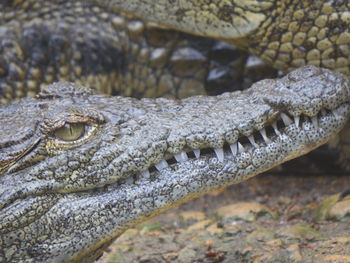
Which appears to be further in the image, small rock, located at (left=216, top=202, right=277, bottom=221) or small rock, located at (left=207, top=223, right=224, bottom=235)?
small rock, located at (left=216, top=202, right=277, bottom=221)

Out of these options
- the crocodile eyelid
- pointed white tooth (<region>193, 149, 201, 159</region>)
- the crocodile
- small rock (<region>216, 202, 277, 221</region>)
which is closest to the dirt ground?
small rock (<region>216, 202, 277, 221</region>)

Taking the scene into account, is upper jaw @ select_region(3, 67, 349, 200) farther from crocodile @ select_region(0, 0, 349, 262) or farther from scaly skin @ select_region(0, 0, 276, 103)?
scaly skin @ select_region(0, 0, 276, 103)

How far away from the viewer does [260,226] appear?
3.68m

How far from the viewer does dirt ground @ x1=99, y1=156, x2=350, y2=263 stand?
3225 millimetres

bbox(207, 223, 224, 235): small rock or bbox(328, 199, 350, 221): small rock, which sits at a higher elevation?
bbox(328, 199, 350, 221): small rock

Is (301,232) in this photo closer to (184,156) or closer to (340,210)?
(340,210)

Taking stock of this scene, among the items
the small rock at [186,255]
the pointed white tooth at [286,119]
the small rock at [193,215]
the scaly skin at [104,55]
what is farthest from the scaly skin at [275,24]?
the small rock at [186,255]

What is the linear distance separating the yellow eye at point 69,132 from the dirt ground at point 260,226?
3.12 feet

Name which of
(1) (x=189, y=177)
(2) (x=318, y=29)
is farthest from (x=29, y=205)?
(2) (x=318, y=29)

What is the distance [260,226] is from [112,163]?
4.16 feet

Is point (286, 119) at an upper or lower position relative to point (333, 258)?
upper

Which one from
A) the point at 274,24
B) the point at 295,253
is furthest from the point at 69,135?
the point at 274,24

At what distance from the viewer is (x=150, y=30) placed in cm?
470

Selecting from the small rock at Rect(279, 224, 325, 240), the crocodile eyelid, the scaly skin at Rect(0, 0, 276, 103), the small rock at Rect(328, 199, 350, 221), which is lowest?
the small rock at Rect(279, 224, 325, 240)
